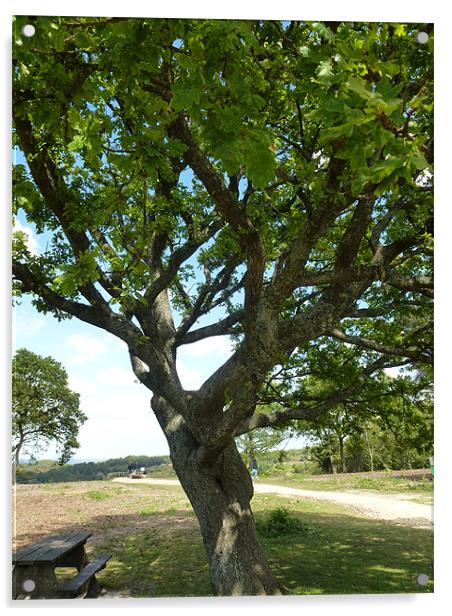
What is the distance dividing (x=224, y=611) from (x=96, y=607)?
0.97 meters

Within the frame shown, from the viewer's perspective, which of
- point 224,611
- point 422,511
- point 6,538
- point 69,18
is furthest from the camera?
point 422,511

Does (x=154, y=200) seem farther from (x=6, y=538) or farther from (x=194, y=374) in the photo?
(x=6, y=538)

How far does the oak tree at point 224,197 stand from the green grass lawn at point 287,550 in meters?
0.49

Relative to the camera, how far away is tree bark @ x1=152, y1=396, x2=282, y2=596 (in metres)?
4.45

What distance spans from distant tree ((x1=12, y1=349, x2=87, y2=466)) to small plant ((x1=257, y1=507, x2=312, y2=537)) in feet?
8.47

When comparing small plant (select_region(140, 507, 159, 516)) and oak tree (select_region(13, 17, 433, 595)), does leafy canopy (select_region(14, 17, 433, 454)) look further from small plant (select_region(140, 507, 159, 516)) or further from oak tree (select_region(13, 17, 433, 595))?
small plant (select_region(140, 507, 159, 516))

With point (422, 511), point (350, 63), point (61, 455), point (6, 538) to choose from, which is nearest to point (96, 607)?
point (6, 538)

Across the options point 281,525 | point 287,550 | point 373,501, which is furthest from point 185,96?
point 281,525

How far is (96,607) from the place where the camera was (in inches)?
147

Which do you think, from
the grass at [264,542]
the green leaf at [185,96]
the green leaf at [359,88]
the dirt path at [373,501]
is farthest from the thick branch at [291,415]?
the green leaf at [359,88]

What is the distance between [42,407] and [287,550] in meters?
3.17

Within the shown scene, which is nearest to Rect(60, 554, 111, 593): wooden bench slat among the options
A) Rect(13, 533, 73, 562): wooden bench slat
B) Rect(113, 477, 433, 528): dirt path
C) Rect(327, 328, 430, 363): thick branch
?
Rect(13, 533, 73, 562): wooden bench slat

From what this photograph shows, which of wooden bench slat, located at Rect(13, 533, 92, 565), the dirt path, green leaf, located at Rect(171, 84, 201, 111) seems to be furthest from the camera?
the dirt path

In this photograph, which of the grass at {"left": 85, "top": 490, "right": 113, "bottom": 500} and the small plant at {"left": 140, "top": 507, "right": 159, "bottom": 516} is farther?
the small plant at {"left": 140, "top": 507, "right": 159, "bottom": 516}
